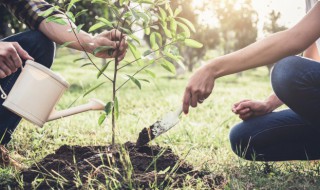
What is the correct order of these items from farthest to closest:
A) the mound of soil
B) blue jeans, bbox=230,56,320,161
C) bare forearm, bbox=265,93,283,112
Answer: bare forearm, bbox=265,93,283,112 < blue jeans, bbox=230,56,320,161 < the mound of soil

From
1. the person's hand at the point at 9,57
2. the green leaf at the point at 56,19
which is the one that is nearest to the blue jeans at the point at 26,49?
the person's hand at the point at 9,57

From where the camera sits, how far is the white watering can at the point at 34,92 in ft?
6.85

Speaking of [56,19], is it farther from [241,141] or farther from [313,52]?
[313,52]

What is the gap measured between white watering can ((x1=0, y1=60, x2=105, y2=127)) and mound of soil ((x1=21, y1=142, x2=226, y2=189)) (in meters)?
0.29

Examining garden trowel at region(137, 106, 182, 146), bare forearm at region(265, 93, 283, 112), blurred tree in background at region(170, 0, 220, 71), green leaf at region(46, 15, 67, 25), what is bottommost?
blurred tree in background at region(170, 0, 220, 71)

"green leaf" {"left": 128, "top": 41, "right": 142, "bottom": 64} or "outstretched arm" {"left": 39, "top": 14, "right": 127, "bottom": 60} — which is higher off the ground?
"outstretched arm" {"left": 39, "top": 14, "right": 127, "bottom": 60}

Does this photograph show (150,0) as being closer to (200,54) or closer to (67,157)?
(67,157)

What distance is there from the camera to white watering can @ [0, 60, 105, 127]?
209cm

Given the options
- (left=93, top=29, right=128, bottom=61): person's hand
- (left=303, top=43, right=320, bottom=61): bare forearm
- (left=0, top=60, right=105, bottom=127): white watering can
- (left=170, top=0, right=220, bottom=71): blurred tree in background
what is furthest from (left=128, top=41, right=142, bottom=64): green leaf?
(left=170, top=0, right=220, bottom=71): blurred tree in background

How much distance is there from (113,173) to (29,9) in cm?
138

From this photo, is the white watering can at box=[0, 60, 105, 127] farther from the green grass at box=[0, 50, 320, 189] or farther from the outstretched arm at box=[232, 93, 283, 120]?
the outstretched arm at box=[232, 93, 283, 120]

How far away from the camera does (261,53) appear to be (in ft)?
6.82

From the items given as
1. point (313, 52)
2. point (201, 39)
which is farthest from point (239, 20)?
point (313, 52)

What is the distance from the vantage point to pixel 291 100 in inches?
90.7
